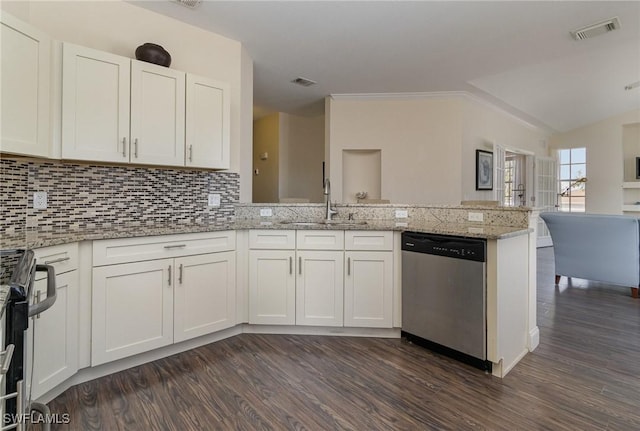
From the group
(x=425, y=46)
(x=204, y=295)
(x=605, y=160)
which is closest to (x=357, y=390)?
(x=204, y=295)

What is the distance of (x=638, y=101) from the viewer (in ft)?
21.2

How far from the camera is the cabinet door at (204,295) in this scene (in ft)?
7.66

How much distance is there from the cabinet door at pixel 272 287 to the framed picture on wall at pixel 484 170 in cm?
396

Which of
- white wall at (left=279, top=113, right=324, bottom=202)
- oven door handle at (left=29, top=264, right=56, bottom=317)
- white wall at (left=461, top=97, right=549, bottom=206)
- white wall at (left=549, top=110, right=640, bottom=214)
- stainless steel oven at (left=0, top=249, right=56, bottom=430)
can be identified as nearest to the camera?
stainless steel oven at (left=0, top=249, right=56, bottom=430)

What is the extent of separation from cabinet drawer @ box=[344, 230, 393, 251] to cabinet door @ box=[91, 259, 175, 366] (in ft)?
4.35

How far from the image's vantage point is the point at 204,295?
2.46 m

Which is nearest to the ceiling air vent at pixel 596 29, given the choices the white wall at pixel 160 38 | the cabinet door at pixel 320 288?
the cabinet door at pixel 320 288

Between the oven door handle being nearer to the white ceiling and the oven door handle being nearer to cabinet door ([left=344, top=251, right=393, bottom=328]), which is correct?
cabinet door ([left=344, top=251, right=393, bottom=328])

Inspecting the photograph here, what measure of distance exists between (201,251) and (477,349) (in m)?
2.00

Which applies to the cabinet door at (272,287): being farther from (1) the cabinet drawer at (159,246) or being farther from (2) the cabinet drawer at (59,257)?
(2) the cabinet drawer at (59,257)

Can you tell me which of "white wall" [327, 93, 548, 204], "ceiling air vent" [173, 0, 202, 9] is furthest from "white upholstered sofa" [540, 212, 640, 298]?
"ceiling air vent" [173, 0, 202, 9]

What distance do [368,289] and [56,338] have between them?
79.2 inches

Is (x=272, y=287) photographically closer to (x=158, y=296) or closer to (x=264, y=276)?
(x=264, y=276)

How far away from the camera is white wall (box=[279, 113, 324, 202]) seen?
6.21 meters
